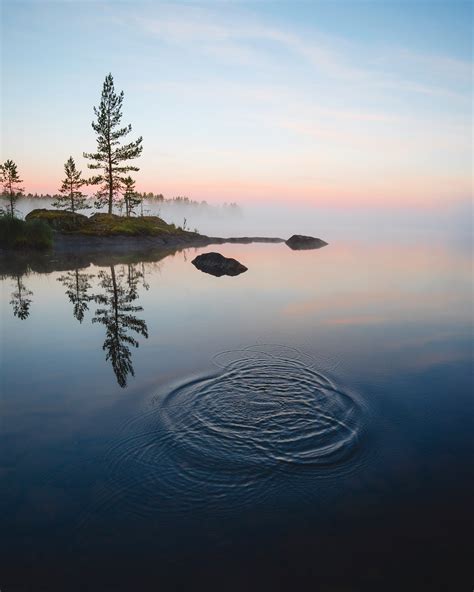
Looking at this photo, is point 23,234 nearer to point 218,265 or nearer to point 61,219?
point 61,219

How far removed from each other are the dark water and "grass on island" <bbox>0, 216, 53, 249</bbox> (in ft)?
111

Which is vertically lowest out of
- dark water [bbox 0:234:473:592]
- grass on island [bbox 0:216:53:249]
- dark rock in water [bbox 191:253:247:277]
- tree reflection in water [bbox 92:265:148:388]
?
dark water [bbox 0:234:473:592]

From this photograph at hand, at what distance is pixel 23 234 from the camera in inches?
2048

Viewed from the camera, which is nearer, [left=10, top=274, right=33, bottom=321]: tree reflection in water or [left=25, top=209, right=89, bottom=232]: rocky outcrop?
[left=10, top=274, right=33, bottom=321]: tree reflection in water

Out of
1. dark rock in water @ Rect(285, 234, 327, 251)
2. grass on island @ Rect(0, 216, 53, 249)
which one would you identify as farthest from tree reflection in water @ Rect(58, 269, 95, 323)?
dark rock in water @ Rect(285, 234, 327, 251)

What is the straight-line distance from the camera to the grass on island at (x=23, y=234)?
50519mm

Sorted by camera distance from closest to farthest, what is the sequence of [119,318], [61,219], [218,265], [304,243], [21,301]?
[119,318], [21,301], [218,265], [61,219], [304,243]

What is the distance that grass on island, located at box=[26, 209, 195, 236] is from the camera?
6334 cm

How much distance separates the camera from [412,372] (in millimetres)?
15828

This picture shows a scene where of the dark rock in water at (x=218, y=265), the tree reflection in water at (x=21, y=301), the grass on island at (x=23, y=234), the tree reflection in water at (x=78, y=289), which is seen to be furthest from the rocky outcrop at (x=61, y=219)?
the tree reflection in water at (x=21, y=301)

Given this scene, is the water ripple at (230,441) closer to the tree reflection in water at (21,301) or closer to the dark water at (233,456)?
the dark water at (233,456)

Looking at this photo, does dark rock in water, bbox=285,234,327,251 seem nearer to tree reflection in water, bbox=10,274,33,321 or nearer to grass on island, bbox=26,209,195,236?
grass on island, bbox=26,209,195,236

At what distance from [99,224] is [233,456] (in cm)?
6653

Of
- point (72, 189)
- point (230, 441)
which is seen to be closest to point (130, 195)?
point (72, 189)
